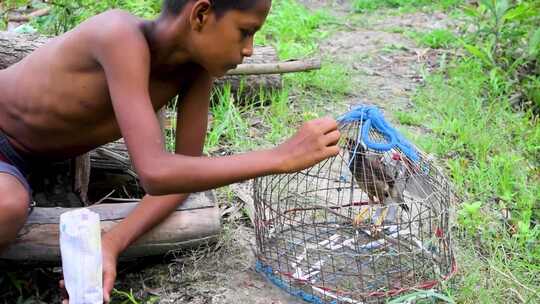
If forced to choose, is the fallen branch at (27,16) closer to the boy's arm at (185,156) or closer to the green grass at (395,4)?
the green grass at (395,4)

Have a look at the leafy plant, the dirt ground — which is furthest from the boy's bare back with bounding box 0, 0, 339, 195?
the leafy plant

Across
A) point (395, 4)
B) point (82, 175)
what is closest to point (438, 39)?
point (395, 4)

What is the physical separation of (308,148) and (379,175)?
568mm

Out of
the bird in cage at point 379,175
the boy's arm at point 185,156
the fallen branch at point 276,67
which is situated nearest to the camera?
the boy's arm at point 185,156

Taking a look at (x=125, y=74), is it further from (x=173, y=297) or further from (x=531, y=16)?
(x=531, y=16)

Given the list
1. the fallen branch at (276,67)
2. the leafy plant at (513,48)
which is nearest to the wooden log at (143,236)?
the fallen branch at (276,67)

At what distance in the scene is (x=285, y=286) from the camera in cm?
236

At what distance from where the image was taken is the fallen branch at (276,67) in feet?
12.5

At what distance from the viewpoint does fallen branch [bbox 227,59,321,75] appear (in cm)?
380

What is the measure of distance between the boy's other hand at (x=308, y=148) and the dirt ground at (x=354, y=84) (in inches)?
23.0

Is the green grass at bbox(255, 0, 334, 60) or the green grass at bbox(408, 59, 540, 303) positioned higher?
the green grass at bbox(255, 0, 334, 60)

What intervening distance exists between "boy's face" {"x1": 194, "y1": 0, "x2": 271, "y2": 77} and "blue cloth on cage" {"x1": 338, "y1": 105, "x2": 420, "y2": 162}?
46 cm

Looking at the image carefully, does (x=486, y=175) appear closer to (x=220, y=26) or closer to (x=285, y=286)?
(x=285, y=286)

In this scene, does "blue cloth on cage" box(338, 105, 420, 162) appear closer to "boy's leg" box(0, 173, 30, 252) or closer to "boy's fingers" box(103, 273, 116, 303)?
"boy's fingers" box(103, 273, 116, 303)
